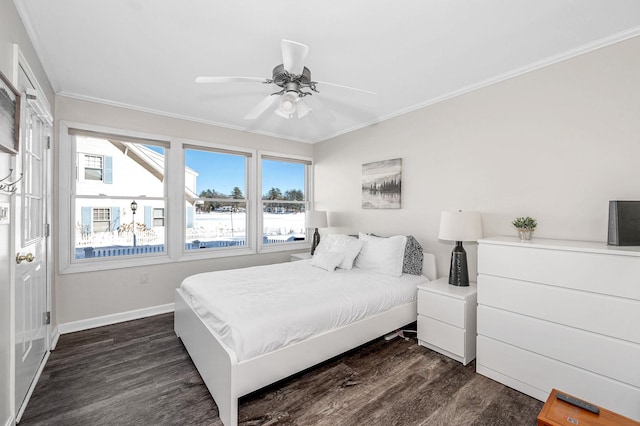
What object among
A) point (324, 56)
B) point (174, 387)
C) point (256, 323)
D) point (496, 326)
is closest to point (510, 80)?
point (324, 56)

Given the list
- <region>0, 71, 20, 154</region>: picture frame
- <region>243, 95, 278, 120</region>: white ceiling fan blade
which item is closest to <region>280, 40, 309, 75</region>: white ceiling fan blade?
<region>243, 95, 278, 120</region>: white ceiling fan blade

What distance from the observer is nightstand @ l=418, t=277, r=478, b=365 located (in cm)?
242

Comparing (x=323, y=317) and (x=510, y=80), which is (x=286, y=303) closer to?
(x=323, y=317)

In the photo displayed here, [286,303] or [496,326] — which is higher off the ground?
[286,303]

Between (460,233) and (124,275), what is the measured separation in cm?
380

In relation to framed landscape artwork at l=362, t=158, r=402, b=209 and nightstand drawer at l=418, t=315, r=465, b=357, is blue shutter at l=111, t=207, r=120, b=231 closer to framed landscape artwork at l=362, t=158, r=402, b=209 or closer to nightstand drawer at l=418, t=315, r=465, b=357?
framed landscape artwork at l=362, t=158, r=402, b=209

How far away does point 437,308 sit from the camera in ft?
8.49

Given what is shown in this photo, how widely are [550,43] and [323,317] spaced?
8.97ft

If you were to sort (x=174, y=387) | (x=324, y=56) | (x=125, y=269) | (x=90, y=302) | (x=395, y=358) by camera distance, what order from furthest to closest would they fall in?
(x=125, y=269), (x=90, y=302), (x=395, y=358), (x=324, y=56), (x=174, y=387)

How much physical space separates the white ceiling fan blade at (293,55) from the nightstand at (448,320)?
2234 mm

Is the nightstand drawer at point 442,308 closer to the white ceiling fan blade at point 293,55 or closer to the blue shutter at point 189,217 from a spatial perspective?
the white ceiling fan blade at point 293,55

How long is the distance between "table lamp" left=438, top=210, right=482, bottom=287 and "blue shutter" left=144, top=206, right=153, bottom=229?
11.6ft

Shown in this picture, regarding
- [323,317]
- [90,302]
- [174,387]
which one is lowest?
[174,387]

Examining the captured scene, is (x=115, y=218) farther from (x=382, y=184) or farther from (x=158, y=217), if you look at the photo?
(x=382, y=184)
